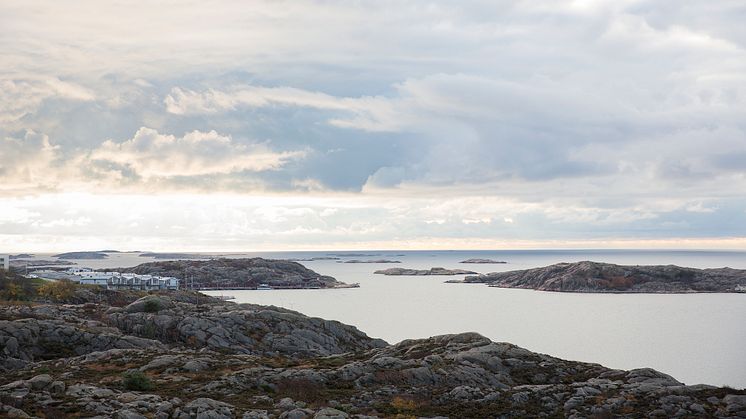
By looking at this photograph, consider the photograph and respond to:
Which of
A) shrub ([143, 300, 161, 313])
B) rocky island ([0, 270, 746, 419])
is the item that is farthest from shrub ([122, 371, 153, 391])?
shrub ([143, 300, 161, 313])

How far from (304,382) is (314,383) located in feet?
2.76

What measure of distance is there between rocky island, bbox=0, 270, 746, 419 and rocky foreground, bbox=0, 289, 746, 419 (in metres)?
0.11

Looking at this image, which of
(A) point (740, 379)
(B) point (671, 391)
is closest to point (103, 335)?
(B) point (671, 391)

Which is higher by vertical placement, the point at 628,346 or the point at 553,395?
the point at 553,395

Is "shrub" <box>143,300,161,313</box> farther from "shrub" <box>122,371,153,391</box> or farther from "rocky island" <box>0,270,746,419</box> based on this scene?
"shrub" <box>122,371,153,391</box>

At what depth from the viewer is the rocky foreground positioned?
42.0 metres

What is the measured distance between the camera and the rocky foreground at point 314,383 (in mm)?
41969

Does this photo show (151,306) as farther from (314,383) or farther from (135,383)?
(314,383)

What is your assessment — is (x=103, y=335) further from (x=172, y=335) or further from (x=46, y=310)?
Answer: (x=46, y=310)

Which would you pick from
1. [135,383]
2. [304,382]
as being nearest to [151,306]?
[135,383]

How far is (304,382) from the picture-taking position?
2030 inches

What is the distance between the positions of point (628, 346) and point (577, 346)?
41.8ft

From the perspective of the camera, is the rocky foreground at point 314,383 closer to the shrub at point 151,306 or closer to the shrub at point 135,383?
the shrub at point 135,383

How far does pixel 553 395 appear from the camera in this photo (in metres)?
48.7
